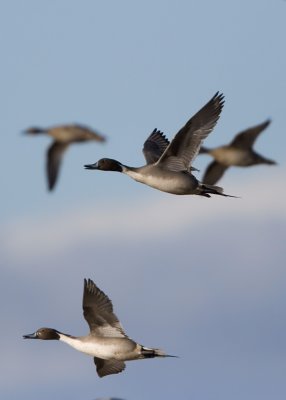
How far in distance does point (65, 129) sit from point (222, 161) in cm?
317

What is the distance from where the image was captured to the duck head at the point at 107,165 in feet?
95.5

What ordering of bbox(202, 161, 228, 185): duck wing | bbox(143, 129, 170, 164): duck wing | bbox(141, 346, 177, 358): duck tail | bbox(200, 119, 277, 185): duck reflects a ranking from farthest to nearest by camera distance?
bbox(202, 161, 228, 185): duck wing < bbox(200, 119, 277, 185): duck < bbox(143, 129, 170, 164): duck wing < bbox(141, 346, 177, 358): duck tail

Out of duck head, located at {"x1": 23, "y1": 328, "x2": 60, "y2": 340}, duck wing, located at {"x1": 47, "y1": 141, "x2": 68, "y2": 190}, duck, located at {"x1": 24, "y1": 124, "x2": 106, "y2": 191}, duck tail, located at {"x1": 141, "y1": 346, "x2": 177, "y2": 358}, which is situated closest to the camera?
duck tail, located at {"x1": 141, "y1": 346, "x2": 177, "y2": 358}

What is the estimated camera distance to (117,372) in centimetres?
2908

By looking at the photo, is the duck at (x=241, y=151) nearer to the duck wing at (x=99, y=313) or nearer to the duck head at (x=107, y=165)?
the duck head at (x=107, y=165)

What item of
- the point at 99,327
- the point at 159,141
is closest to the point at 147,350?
the point at 99,327

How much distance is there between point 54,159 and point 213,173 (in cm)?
314

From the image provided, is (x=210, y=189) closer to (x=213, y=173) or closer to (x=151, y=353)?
(x=151, y=353)

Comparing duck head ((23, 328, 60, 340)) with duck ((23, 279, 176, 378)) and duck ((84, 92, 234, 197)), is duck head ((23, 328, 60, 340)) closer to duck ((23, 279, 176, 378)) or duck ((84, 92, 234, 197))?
duck ((23, 279, 176, 378))

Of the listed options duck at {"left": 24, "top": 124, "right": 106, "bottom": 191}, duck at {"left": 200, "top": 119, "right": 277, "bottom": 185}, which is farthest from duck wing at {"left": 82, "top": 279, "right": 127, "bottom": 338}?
duck at {"left": 200, "top": 119, "right": 277, "bottom": 185}

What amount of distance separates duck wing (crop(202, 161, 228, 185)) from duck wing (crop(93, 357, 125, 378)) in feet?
22.4

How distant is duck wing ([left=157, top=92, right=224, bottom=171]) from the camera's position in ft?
91.7

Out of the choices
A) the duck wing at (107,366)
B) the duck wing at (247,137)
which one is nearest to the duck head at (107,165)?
the duck wing at (107,366)

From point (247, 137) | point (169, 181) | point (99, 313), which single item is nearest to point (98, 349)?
point (99, 313)
